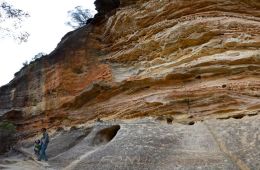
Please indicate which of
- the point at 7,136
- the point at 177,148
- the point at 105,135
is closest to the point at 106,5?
the point at 7,136

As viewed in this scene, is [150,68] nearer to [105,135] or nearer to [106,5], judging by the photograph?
→ [105,135]

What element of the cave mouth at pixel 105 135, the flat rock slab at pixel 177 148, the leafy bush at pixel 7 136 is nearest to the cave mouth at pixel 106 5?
the leafy bush at pixel 7 136

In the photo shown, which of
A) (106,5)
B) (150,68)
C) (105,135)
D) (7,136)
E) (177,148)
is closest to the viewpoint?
(177,148)

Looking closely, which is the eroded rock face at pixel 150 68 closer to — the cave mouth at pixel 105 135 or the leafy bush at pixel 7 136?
the leafy bush at pixel 7 136

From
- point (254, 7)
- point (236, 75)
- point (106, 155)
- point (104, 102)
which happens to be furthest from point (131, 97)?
point (254, 7)

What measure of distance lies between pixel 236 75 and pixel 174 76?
2340 millimetres

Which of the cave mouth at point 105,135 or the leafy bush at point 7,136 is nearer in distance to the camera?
the cave mouth at point 105,135

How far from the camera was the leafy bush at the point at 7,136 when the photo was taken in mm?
19281

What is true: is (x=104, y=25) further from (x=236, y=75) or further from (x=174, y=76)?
(x=236, y=75)

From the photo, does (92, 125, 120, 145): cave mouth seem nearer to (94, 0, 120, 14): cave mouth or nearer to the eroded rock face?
the eroded rock face

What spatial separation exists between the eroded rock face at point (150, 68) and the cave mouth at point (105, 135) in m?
1.28

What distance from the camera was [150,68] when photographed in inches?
698

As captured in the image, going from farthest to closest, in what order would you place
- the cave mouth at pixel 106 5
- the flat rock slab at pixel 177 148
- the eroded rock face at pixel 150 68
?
the cave mouth at pixel 106 5 → the eroded rock face at pixel 150 68 → the flat rock slab at pixel 177 148

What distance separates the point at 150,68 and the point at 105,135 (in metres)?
4.78
